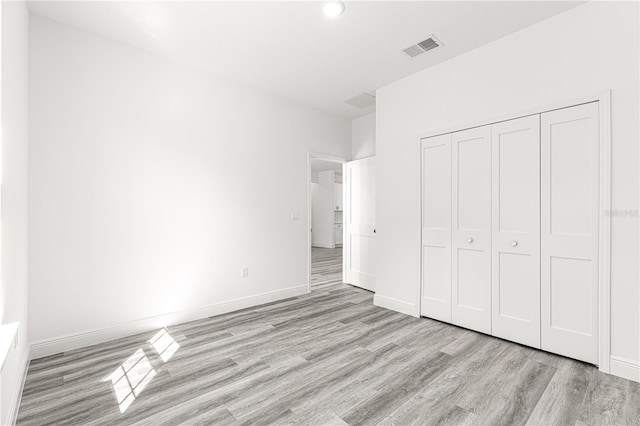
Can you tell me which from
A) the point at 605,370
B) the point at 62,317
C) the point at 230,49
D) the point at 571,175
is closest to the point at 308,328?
the point at 62,317

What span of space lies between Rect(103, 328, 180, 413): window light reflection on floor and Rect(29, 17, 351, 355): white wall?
50 centimetres

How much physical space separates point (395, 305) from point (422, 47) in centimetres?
307

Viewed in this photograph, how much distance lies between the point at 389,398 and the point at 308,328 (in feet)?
4.65

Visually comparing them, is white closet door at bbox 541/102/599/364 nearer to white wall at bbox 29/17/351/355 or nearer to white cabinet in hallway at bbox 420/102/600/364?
white cabinet in hallway at bbox 420/102/600/364

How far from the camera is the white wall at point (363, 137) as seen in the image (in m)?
5.14

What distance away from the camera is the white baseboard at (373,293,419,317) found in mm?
3766

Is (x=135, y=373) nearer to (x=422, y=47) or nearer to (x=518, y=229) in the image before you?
(x=518, y=229)

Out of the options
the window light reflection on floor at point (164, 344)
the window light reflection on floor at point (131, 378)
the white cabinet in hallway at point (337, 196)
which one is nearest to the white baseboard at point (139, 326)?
the window light reflection on floor at point (164, 344)

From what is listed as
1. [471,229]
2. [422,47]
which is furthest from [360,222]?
[422,47]

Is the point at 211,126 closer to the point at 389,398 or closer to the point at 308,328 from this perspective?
Result: the point at 308,328

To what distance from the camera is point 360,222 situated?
5156mm

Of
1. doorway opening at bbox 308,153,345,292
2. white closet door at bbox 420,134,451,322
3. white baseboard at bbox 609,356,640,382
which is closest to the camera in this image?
white baseboard at bbox 609,356,640,382

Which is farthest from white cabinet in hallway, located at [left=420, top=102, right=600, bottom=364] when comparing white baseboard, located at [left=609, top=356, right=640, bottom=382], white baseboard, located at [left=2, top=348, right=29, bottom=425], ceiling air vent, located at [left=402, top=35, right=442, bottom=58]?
white baseboard, located at [left=2, top=348, right=29, bottom=425]

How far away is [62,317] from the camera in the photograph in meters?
2.78
